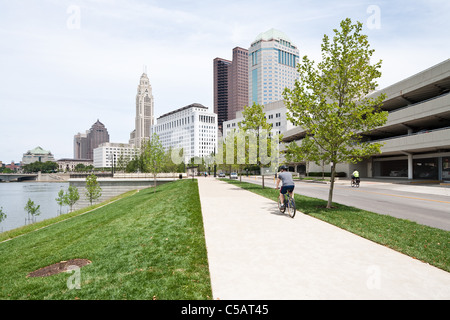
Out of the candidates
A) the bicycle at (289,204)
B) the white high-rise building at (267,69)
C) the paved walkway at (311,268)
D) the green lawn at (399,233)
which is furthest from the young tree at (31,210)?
the white high-rise building at (267,69)

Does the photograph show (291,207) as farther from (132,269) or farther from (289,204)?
(132,269)

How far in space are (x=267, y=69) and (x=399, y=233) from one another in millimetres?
189554

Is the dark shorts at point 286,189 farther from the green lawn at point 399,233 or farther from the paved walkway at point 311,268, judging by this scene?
the paved walkway at point 311,268

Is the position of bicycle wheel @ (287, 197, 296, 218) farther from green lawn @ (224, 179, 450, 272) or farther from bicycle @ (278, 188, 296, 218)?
green lawn @ (224, 179, 450, 272)

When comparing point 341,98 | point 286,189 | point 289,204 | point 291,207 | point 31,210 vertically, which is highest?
point 341,98

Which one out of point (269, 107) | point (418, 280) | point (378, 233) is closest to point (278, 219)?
point (378, 233)

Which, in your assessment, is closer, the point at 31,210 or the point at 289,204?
the point at 289,204

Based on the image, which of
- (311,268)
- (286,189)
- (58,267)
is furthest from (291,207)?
(58,267)

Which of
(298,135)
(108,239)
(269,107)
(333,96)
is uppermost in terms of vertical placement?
(269,107)

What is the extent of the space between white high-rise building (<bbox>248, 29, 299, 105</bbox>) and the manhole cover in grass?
180 meters

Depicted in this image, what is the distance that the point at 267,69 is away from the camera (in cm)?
18412

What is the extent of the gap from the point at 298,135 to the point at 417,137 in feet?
115
